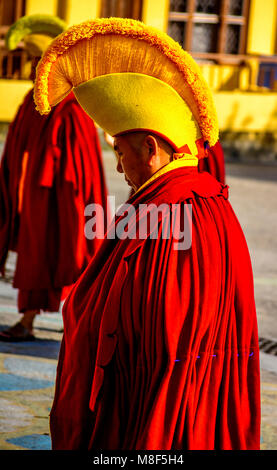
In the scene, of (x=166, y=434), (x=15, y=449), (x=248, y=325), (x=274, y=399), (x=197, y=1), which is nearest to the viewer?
(x=166, y=434)

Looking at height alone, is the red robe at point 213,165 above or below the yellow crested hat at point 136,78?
below

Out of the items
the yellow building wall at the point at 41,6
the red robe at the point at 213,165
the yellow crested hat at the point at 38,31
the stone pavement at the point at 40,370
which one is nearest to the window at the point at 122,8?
the yellow building wall at the point at 41,6

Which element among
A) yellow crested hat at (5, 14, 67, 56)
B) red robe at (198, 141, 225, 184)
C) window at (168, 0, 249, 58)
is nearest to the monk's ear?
red robe at (198, 141, 225, 184)

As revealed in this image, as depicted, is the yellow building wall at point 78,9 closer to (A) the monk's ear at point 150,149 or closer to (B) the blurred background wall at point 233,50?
(B) the blurred background wall at point 233,50

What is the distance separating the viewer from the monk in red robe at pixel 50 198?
5422mm

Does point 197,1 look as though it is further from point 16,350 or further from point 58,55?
point 58,55

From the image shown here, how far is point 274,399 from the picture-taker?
490 cm

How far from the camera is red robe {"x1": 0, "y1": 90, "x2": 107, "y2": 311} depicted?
213 inches

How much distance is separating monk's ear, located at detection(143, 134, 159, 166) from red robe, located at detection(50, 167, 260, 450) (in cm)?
6

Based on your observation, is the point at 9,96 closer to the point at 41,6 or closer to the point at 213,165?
the point at 41,6

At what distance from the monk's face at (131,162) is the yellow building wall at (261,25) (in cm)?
1456

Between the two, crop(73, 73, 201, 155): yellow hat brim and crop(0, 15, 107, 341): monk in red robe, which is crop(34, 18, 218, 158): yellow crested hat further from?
crop(0, 15, 107, 341): monk in red robe

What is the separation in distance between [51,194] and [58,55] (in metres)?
2.89
